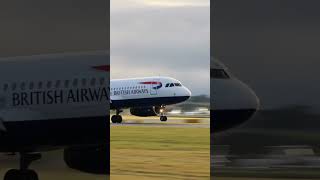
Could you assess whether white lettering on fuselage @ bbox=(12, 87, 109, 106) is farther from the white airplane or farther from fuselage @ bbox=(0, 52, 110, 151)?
the white airplane

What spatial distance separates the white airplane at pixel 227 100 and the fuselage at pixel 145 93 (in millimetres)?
9021

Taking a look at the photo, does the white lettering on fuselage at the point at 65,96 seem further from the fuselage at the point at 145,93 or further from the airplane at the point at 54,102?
the fuselage at the point at 145,93

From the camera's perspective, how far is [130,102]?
13.8 metres

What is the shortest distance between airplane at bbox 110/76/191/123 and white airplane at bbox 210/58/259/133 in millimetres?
8752

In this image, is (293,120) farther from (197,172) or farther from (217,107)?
(197,172)

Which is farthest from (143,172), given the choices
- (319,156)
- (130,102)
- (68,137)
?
(130,102)

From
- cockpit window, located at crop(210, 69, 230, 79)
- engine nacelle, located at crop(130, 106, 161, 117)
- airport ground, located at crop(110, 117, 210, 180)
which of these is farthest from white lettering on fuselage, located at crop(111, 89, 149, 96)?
cockpit window, located at crop(210, 69, 230, 79)

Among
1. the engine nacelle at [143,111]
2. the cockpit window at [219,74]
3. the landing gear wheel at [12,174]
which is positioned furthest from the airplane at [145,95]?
the cockpit window at [219,74]

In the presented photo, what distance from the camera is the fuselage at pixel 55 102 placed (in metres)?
3.96

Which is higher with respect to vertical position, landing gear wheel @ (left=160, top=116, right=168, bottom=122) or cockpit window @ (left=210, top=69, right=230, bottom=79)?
cockpit window @ (left=210, top=69, right=230, bottom=79)

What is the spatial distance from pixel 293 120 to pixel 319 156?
34 cm

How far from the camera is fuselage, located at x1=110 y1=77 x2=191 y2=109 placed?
13.7m

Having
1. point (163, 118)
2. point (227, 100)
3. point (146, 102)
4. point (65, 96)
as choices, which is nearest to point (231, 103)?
point (227, 100)

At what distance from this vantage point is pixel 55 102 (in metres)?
4.00
